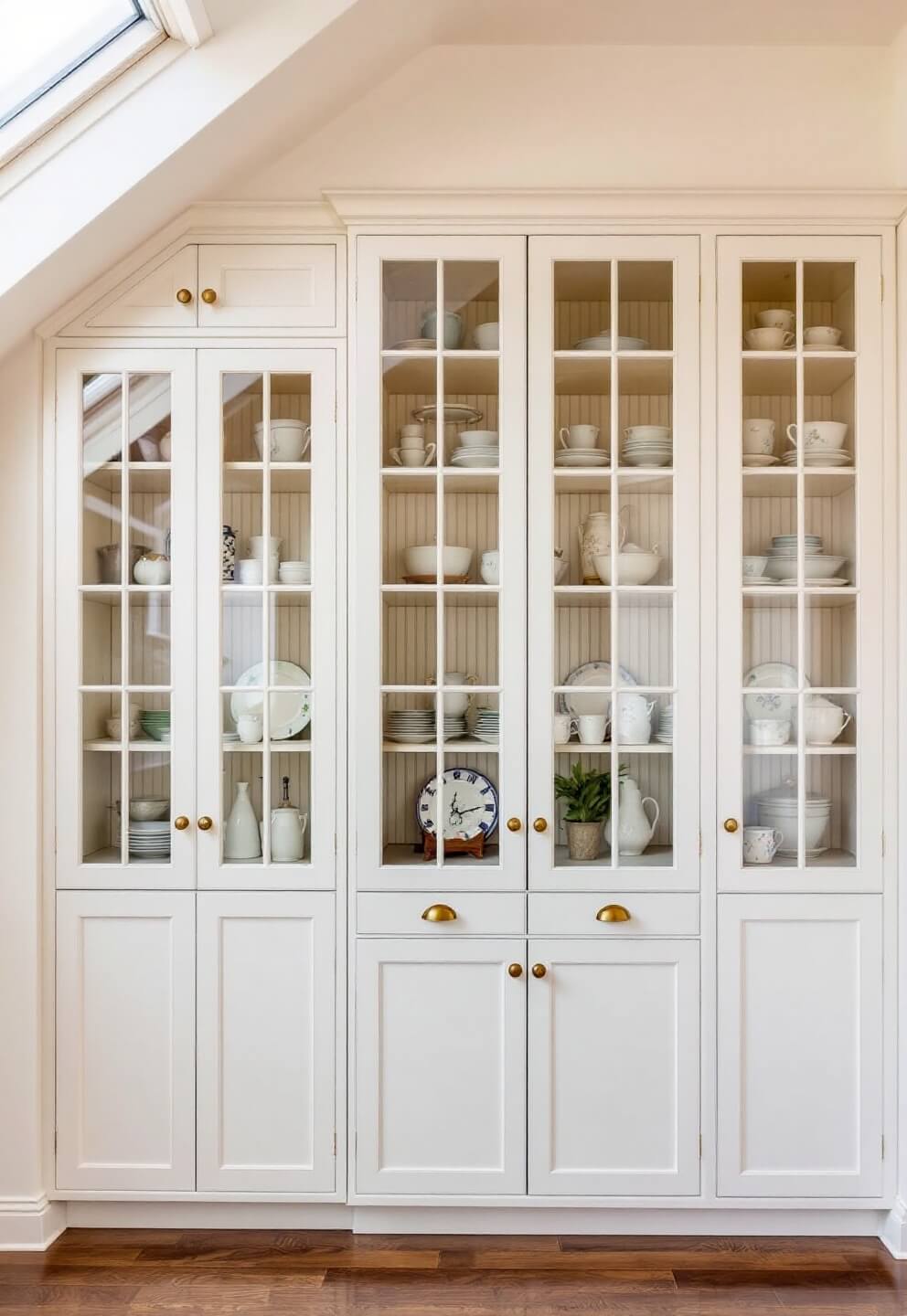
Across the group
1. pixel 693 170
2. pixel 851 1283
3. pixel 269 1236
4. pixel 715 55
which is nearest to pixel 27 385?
pixel 693 170

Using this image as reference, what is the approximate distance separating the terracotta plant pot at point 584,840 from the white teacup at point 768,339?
3.94 feet

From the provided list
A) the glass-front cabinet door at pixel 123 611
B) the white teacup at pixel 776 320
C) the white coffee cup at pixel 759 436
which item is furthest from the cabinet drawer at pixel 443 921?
the white teacup at pixel 776 320

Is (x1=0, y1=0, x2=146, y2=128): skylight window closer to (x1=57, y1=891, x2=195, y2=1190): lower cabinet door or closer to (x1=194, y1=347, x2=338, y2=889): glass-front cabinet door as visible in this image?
(x1=194, y1=347, x2=338, y2=889): glass-front cabinet door

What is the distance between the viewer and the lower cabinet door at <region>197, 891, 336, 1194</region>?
7.84 ft

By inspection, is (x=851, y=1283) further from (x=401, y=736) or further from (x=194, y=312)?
(x=194, y=312)

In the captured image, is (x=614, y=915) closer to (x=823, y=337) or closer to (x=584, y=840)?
(x=584, y=840)

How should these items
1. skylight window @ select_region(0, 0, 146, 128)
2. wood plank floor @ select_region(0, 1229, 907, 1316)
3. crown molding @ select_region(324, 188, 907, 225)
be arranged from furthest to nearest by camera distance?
1. crown molding @ select_region(324, 188, 907, 225)
2. wood plank floor @ select_region(0, 1229, 907, 1316)
3. skylight window @ select_region(0, 0, 146, 128)

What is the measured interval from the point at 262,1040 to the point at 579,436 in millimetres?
1627

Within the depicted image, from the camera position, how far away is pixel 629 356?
237 cm

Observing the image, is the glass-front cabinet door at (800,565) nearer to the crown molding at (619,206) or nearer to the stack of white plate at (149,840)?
the crown molding at (619,206)

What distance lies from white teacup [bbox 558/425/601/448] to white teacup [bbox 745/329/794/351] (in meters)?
0.43

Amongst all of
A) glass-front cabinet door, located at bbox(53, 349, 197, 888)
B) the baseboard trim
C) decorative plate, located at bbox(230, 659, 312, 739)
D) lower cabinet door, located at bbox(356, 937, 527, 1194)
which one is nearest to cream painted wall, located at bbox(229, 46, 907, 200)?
glass-front cabinet door, located at bbox(53, 349, 197, 888)

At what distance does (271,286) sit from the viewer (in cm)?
241

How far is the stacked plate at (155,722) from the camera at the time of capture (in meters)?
2.42
